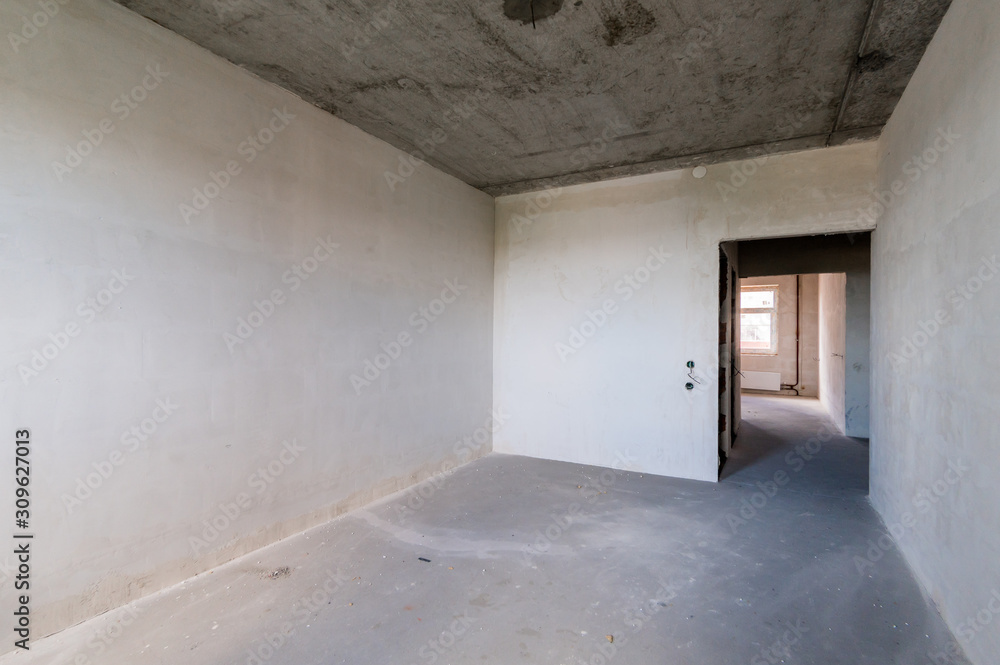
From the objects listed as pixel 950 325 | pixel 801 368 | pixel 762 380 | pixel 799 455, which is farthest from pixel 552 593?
pixel 801 368

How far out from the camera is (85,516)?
213cm

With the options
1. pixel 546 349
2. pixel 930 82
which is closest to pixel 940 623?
pixel 930 82

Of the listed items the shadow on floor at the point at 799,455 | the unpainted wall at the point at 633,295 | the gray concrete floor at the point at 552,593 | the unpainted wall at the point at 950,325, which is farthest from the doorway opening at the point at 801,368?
Result: the unpainted wall at the point at 950,325

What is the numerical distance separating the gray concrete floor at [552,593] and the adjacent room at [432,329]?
22mm

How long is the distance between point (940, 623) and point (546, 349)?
356 cm

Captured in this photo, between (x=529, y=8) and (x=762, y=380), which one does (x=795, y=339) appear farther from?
(x=529, y=8)

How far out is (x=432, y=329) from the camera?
440 cm

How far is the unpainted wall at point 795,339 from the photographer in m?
10.3

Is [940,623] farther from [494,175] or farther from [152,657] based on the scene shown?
[494,175]

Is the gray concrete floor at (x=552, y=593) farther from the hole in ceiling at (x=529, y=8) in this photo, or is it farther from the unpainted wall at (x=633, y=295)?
the hole in ceiling at (x=529, y=8)

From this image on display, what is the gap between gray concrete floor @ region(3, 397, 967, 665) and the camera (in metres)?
1.99

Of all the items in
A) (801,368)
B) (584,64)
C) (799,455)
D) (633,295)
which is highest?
(584,64)

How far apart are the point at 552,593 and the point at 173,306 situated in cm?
257

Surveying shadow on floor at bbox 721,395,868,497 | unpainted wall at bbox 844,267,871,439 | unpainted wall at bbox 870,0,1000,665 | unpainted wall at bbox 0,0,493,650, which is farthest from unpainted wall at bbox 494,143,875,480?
unpainted wall at bbox 844,267,871,439
